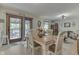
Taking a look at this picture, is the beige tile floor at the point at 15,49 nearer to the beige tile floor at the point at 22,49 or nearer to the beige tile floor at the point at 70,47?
the beige tile floor at the point at 22,49

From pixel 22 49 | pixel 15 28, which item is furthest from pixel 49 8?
pixel 22 49

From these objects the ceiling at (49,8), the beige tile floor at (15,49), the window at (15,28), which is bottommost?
the beige tile floor at (15,49)

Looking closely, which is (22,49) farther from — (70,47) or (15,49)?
(70,47)

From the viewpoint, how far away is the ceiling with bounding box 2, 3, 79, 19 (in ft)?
5.91

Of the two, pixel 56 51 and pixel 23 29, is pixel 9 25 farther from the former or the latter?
pixel 56 51

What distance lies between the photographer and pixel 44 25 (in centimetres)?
184

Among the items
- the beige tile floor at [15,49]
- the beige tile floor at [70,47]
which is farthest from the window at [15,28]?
the beige tile floor at [70,47]

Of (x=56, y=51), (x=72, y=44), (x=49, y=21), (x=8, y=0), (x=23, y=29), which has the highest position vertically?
(x=8, y=0)

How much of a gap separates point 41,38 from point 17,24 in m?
0.44

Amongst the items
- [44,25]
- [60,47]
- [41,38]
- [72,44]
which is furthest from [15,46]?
[72,44]

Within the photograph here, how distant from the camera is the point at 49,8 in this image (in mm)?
1827

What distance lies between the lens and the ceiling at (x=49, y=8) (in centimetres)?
180

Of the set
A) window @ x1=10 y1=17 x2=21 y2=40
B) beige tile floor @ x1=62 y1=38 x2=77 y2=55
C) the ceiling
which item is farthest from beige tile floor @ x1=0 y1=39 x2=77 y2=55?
the ceiling

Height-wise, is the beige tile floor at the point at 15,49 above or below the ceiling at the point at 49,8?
below
